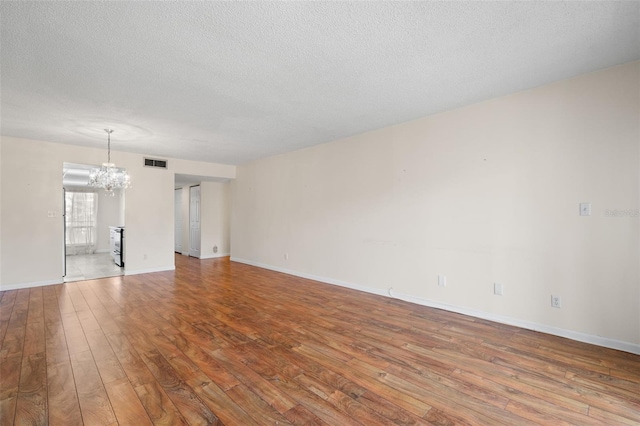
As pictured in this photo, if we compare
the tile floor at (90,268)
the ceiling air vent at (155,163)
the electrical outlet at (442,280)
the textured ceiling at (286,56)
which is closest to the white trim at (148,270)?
the tile floor at (90,268)

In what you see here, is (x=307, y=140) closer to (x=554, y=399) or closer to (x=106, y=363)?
(x=106, y=363)

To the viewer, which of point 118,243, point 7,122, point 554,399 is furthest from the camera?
point 118,243

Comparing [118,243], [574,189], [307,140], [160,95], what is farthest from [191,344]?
[118,243]

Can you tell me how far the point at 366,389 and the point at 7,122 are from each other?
18.9 feet

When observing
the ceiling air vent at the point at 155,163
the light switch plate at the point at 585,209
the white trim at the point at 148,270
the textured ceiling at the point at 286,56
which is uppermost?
the textured ceiling at the point at 286,56

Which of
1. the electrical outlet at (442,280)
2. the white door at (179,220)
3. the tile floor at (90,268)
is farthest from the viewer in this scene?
the white door at (179,220)

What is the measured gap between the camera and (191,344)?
2.74 meters

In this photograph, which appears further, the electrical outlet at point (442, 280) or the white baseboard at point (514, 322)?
the electrical outlet at point (442, 280)

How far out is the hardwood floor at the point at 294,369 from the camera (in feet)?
5.91

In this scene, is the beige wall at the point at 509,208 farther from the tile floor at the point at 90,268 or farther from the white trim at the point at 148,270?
the tile floor at the point at 90,268

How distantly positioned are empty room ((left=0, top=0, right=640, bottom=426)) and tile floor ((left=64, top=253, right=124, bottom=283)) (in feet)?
2.39

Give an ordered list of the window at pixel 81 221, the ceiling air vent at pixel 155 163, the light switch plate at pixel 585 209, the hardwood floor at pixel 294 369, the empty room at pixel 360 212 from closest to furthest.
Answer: the hardwood floor at pixel 294 369 → the empty room at pixel 360 212 → the light switch plate at pixel 585 209 → the ceiling air vent at pixel 155 163 → the window at pixel 81 221

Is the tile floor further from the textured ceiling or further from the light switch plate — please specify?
the light switch plate

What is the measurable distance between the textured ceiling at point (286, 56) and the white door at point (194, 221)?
14.8 ft
